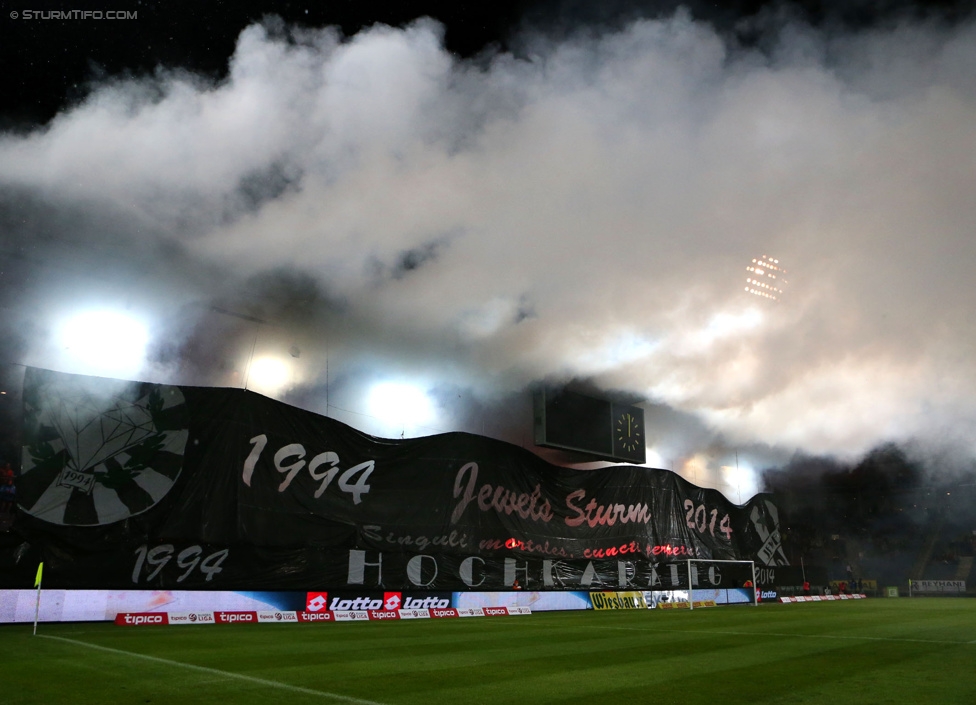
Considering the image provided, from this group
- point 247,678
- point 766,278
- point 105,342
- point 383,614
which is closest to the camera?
point 247,678

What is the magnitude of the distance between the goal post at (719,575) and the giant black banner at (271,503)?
9.92ft

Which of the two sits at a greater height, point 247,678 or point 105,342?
point 105,342

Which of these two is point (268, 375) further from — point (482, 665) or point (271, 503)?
point (482, 665)

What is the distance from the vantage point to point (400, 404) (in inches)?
742

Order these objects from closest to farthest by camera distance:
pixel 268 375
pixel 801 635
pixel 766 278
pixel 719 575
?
pixel 801 635 → pixel 268 375 → pixel 766 278 → pixel 719 575

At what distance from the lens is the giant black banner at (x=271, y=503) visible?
1282cm

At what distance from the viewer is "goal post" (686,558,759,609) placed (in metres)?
24.7

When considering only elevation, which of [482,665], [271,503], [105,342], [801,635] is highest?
[105,342]

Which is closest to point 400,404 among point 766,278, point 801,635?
point 766,278

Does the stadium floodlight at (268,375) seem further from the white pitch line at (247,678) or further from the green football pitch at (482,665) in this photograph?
the white pitch line at (247,678)

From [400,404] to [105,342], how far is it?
718cm

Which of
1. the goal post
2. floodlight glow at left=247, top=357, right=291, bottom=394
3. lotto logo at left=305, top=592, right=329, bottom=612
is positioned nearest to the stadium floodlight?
floodlight glow at left=247, top=357, right=291, bottom=394

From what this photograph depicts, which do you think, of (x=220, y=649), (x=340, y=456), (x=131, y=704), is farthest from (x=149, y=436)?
(x=131, y=704)

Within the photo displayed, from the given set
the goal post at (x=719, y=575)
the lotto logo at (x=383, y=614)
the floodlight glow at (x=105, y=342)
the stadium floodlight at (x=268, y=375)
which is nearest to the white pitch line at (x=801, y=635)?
the lotto logo at (x=383, y=614)
